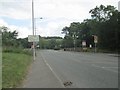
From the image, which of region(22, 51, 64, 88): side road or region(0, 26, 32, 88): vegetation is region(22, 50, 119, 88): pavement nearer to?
region(22, 51, 64, 88): side road

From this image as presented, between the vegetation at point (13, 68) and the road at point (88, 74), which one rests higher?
the vegetation at point (13, 68)

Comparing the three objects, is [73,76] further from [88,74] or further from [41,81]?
[41,81]

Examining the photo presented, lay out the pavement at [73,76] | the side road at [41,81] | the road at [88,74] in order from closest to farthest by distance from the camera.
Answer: the side road at [41,81], the pavement at [73,76], the road at [88,74]

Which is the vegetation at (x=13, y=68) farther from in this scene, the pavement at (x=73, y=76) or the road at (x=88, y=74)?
the road at (x=88, y=74)

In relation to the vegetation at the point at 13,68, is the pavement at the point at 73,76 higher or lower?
lower

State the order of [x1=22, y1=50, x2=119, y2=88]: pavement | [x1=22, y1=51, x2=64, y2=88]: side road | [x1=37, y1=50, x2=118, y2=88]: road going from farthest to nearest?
[x1=37, y1=50, x2=118, y2=88]: road
[x1=22, y1=50, x2=119, y2=88]: pavement
[x1=22, y1=51, x2=64, y2=88]: side road

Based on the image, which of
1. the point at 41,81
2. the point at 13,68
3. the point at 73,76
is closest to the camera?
the point at 41,81

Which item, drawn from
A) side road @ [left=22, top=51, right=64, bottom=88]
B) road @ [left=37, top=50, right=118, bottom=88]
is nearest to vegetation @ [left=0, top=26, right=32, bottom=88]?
side road @ [left=22, top=51, right=64, bottom=88]

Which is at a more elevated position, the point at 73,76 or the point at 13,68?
the point at 13,68

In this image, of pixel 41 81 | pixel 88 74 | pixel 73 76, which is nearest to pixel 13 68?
pixel 73 76

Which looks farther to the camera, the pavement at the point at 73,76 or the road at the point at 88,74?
the road at the point at 88,74

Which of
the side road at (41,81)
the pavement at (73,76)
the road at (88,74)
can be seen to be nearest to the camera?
the side road at (41,81)

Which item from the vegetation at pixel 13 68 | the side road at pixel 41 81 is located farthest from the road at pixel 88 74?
the vegetation at pixel 13 68

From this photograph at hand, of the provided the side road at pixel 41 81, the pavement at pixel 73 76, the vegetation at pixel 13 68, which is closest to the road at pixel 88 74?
the pavement at pixel 73 76
